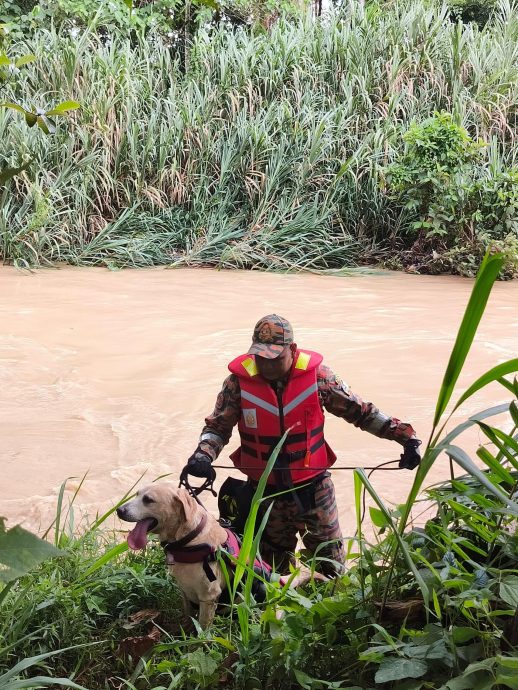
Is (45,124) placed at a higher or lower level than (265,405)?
higher

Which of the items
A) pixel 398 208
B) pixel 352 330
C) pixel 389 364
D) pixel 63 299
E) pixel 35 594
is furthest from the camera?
pixel 398 208

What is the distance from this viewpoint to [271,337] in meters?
3.66

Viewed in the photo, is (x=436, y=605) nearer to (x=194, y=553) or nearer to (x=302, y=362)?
(x=194, y=553)

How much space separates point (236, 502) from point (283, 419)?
1.39 feet

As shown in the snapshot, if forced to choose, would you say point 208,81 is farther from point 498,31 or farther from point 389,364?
point 389,364

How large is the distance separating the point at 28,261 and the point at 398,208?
555 centimetres

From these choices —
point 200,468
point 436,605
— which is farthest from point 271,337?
point 436,605

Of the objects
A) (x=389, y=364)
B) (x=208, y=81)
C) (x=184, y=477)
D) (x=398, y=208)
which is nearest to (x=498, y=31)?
(x=398, y=208)

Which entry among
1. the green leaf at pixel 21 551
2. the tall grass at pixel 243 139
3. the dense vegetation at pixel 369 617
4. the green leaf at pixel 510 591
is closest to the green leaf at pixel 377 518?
the dense vegetation at pixel 369 617

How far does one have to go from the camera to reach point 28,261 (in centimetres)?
1211

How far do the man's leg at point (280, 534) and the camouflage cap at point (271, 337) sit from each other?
670mm

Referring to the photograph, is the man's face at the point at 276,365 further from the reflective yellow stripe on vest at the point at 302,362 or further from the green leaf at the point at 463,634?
the green leaf at the point at 463,634

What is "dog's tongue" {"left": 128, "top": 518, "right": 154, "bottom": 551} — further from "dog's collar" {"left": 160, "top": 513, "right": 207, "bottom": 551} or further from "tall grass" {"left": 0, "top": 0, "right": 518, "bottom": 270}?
"tall grass" {"left": 0, "top": 0, "right": 518, "bottom": 270}

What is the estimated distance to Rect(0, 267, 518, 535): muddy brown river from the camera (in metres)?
5.62
